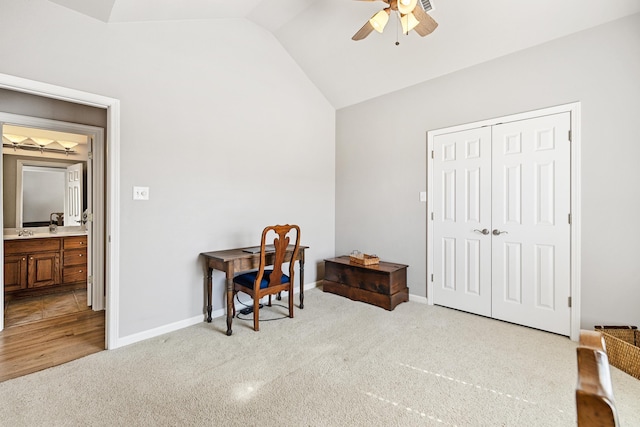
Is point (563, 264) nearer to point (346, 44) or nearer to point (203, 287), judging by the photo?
point (346, 44)

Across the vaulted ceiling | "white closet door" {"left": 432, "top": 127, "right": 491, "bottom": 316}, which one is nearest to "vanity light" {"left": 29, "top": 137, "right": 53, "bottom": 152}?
the vaulted ceiling

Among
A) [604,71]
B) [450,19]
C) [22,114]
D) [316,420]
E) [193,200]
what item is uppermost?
[450,19]

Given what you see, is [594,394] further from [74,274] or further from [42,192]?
[42,192]

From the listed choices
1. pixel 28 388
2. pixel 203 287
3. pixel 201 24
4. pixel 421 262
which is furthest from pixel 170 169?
pixel 421 262

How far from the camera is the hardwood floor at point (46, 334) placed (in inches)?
89.5

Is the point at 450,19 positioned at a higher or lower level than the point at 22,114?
higher

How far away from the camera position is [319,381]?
2.02m

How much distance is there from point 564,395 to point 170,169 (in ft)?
11.3

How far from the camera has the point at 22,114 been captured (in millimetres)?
2855

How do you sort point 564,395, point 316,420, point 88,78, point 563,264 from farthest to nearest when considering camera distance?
point 563,264 → point 88,78 → point 564,395 → point 316,420

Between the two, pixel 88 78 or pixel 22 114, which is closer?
pixel 88 78

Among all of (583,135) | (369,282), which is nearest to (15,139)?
(369,282)

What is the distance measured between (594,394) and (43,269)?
5.28 m

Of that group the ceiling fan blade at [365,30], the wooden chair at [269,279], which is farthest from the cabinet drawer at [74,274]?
the ceiling fan blade at [365,30]
